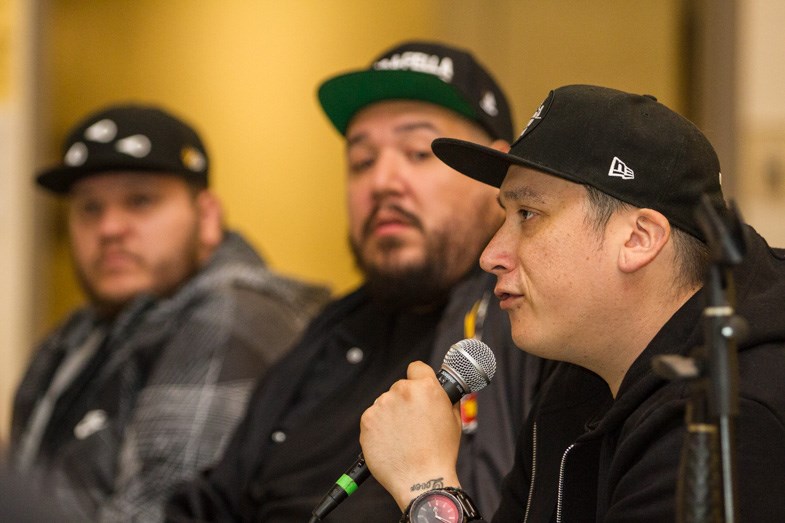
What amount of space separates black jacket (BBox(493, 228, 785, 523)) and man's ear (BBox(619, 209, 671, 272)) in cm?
8

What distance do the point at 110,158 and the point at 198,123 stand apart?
6.42ft

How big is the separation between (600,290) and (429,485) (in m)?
0.39

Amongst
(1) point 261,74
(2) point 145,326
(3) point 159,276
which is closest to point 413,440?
(2) point 145,326

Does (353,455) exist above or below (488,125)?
below

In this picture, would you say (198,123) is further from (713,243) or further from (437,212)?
(713,243)

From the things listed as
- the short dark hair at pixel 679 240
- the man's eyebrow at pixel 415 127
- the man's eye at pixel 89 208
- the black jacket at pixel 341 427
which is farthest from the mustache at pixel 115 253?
the short dark hair at pixel 679 240

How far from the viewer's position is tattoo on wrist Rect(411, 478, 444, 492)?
1695 millimetres

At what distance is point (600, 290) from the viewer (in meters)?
1.62

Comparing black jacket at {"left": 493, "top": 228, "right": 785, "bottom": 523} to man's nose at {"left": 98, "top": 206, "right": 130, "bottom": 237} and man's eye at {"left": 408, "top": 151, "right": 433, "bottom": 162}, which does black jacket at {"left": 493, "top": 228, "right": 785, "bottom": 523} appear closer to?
man's eye at {"left": 408, "top": 151, "right": 433, "bottom": 162}

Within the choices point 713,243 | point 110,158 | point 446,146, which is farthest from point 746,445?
point 110,158

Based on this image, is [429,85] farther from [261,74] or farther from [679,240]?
[261,74]

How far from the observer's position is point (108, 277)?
343 cm

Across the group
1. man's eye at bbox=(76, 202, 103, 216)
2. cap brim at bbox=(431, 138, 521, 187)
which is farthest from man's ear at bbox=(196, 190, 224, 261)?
cap brim at bbox=(431, 138, 521, 187)

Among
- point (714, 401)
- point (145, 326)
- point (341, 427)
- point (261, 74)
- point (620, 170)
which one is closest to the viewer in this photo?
point (714, 401)
